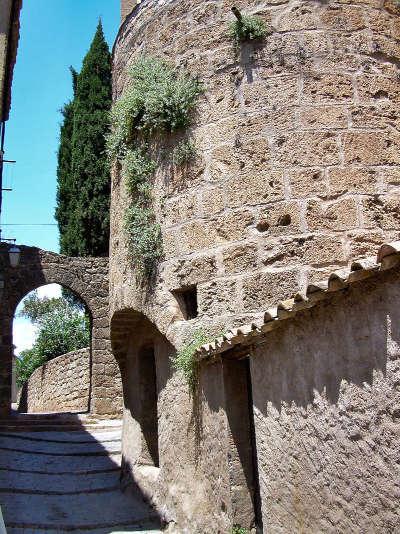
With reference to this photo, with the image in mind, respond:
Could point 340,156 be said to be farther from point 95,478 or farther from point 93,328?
point 93,328

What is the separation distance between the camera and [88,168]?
20.2 meters

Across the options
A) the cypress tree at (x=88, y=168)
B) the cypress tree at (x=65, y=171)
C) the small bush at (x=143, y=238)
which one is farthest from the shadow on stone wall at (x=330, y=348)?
the cypress tree at (x=65, y=171)

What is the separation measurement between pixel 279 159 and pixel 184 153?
1.00m

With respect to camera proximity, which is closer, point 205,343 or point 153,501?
A: point 205,343

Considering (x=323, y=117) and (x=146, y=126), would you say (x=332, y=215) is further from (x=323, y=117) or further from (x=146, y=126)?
(x=146, y=126)

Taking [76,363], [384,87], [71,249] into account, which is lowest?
[76,363]

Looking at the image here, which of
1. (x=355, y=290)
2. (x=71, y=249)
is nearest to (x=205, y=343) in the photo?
(x=355, y=290)

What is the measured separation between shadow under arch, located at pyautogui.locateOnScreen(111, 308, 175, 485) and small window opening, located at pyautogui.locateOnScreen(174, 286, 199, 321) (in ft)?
4.21

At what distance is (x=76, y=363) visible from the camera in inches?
655

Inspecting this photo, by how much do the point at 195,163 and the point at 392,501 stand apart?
3.95 metres

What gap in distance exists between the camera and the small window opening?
631 centimetres

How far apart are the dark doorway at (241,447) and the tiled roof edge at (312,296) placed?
0.26 meters

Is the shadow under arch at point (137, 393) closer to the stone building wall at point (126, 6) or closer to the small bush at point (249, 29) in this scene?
the small bush at point (249, 29)

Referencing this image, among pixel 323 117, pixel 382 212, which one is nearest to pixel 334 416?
pixel 382 212
